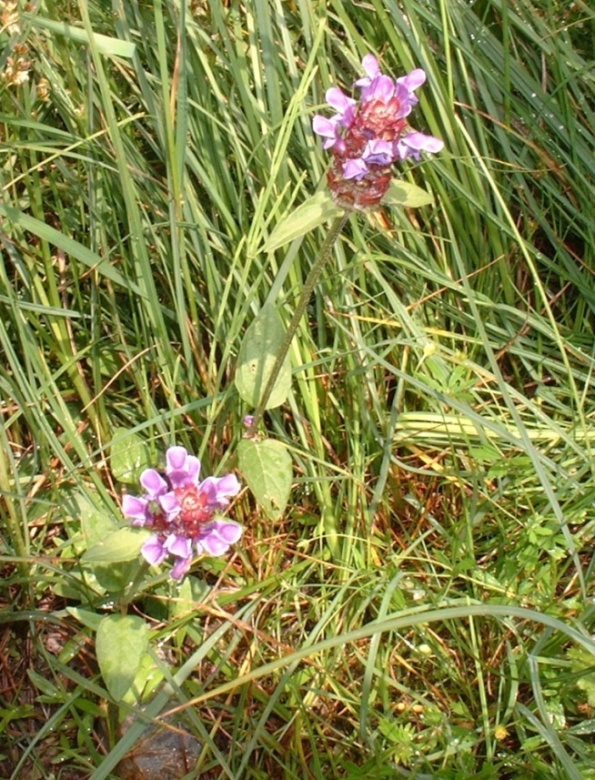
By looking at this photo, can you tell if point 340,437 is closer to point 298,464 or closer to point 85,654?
point 298,464

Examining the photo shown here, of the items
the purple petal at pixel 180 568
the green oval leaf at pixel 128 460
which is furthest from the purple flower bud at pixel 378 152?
the green oval leaf at pixel 128 460

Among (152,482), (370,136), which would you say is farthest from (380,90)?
(152,482)

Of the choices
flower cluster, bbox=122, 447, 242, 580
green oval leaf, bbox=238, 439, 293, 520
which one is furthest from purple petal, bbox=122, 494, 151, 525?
green oval leaf, bbox=238, 439, 293, 520

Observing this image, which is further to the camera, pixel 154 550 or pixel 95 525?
pixel 95 525

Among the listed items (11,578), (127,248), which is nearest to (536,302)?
(127,248)

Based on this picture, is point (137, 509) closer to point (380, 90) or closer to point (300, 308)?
point (300, 308)
